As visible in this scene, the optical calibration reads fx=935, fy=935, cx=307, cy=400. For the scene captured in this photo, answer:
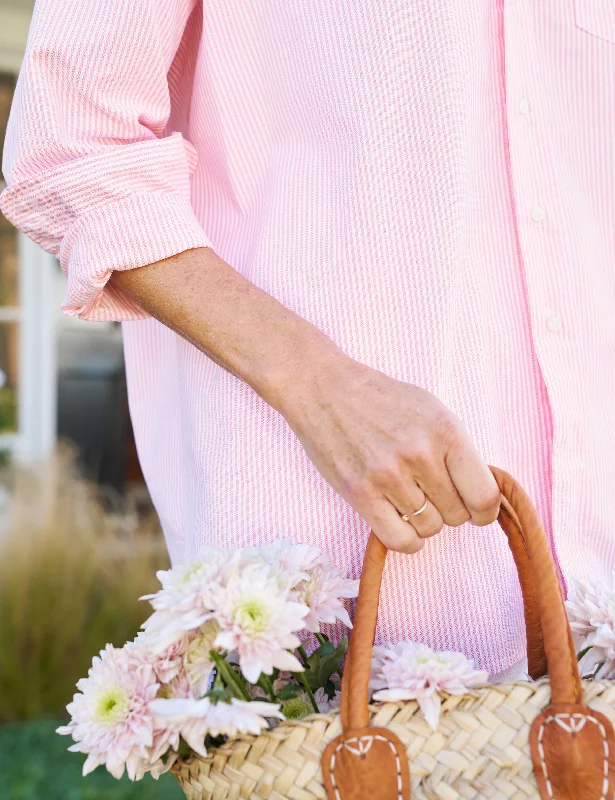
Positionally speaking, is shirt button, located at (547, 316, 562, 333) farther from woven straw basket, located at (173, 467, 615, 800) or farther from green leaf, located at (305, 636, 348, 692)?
green leaf, located at (305, 636, 348, 692)

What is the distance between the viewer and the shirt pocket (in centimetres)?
111

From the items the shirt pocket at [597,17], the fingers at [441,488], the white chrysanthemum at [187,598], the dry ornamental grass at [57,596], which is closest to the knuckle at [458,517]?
the fingers at [441,488]

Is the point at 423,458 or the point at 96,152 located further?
the point at 96,152

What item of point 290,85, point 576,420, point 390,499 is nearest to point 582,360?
point 576,420

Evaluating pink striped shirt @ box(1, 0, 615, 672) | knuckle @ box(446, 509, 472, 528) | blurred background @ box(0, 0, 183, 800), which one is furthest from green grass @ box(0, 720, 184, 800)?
knuckle @ box(446, 509, 472, 528)

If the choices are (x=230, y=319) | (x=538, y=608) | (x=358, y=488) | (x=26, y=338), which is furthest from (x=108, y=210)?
(x=26, y=338)

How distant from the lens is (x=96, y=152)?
3.25ft

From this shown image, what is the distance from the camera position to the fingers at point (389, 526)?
2.85 ft

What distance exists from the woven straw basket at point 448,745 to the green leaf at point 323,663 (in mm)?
78

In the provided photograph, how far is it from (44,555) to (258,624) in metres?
2.91

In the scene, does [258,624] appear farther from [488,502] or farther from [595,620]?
[595,620]

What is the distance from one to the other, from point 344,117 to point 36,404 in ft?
12.8

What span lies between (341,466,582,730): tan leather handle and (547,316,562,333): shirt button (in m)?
0.25

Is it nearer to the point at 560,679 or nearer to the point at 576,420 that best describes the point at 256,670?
the point at 560,679
